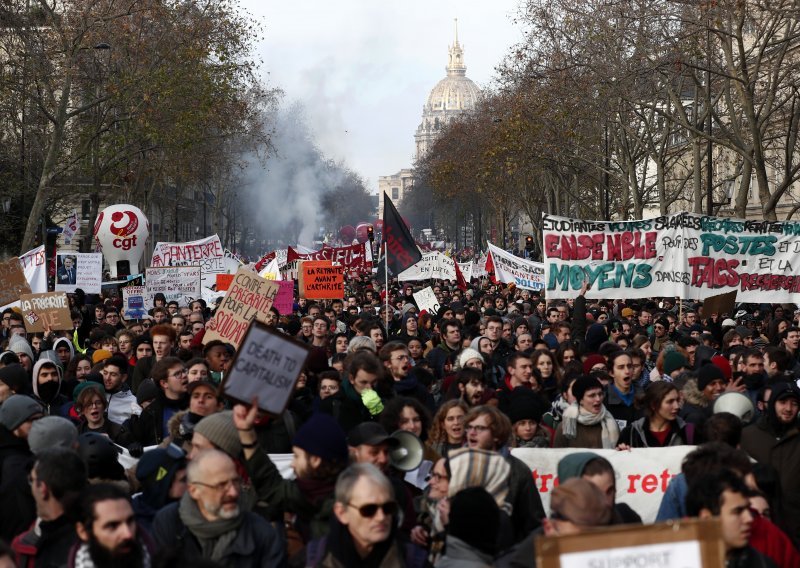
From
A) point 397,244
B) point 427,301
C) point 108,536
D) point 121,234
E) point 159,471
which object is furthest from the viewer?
point 121,234

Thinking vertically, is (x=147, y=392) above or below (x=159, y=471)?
above

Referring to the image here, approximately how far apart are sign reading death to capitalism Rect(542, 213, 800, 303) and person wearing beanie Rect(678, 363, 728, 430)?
7.61m

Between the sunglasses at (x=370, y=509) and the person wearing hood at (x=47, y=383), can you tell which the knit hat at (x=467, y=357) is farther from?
the sunglasses at (x=370, y=509)

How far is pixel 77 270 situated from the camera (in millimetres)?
22266

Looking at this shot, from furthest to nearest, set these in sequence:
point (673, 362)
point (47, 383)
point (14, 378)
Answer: point (673, 362) → point (47, 383) → point (14, 378)

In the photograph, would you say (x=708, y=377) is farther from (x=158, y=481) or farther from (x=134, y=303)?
(x=134, y=303)

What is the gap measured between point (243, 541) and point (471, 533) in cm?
86

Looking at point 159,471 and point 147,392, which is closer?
point 159,471

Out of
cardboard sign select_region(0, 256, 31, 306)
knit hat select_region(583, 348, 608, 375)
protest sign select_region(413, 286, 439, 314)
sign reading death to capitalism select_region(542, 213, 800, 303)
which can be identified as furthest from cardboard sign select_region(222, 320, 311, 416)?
protest sign select_region(413, 286, 439, 314)

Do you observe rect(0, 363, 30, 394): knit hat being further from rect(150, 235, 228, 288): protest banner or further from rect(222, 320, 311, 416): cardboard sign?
rect(150, 235, 228, 288): protest banner

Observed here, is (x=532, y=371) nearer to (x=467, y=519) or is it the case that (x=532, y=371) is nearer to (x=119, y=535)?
(x=467, y=519)

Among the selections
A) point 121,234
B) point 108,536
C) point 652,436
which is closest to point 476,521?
point 108,536

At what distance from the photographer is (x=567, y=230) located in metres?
17.5

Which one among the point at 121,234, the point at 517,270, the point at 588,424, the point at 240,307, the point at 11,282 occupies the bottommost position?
the point at 588,424
